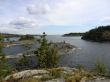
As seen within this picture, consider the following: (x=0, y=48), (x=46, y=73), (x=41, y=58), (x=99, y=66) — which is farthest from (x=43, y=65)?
(x=46, y=73)

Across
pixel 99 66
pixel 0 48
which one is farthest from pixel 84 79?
pixel 99 66

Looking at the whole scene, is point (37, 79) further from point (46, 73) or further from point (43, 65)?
point (43, 65)

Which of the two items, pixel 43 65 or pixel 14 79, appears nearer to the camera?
pixel 14 79

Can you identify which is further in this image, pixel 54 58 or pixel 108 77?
pixel 54 58

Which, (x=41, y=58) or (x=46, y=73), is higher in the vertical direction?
(x=46, y=73)

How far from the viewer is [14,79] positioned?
22125 millimetres

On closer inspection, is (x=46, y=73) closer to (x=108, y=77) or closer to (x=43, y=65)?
(x=108, y=77)

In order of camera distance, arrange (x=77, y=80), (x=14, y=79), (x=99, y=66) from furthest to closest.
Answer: (x=99, y=66)
(x=14, y=79)
(x=77, y=80)

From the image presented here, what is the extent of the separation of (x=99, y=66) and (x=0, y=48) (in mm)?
24864

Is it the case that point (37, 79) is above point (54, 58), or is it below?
above

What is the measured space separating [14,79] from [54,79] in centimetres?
442

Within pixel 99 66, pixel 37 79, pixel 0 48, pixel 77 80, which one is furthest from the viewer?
pixel 99 66

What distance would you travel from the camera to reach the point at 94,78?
19.5 metres

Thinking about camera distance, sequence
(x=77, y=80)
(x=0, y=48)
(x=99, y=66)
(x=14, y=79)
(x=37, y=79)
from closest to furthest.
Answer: (x=77, y=80) < (x=37, y=79) < (x=14, y=79) < (x=0, y=48) < (x=99, y=66)
